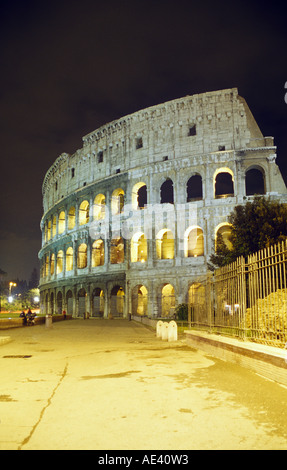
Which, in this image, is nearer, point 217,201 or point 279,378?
point 279,378

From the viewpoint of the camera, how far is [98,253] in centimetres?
3794

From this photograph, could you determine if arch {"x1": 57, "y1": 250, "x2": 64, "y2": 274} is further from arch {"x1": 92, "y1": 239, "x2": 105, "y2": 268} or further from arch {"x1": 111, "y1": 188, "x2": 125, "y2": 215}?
arch {"x1": 111, "y1": 188, "x2": 125, "y2": 215}

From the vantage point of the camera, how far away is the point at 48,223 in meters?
48.5

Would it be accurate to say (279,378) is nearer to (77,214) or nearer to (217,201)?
(217,201)

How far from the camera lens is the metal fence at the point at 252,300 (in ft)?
21.9

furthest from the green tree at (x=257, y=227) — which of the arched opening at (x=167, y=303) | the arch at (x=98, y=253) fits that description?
the arch at (x=98, y=253)

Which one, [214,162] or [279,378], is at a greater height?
[214,162]

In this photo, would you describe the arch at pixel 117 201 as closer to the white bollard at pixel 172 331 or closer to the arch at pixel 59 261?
the arch at pixel 59 261

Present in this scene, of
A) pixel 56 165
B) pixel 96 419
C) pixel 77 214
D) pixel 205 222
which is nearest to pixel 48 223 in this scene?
pixel 56 165

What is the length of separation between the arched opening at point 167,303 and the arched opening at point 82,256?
9.42 m
